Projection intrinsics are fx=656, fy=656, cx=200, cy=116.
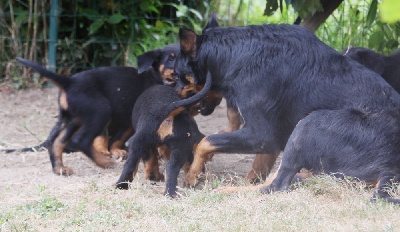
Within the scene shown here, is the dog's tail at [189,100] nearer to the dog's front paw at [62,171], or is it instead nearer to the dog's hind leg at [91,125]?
the dog's hind leg at [91,125]

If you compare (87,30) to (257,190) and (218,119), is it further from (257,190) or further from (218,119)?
(257,190)

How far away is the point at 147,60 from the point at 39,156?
1800 millimetres

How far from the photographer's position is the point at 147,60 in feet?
22.9

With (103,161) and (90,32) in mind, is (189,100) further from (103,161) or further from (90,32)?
(90,32)

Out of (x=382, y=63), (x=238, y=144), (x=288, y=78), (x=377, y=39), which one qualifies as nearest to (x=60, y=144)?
(x=238, y=144)

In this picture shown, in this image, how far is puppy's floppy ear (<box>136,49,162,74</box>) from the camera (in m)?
6.90

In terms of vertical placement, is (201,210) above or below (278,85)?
below

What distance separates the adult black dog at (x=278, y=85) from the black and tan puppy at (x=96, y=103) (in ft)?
4.26

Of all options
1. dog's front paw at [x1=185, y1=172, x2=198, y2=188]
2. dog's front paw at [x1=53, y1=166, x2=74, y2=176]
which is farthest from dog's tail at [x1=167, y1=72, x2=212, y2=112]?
dog's front paw at [x1=53, y1=166, x2=74, y2=176]

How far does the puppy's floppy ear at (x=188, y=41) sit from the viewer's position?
603 cm

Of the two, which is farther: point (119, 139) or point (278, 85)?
point (119, 139)

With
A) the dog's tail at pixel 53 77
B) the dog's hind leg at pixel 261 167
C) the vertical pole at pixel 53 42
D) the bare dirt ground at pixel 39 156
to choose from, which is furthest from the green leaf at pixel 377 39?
the vertical pole at pixel 53 42

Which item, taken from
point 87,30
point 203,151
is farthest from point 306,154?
point 87,30

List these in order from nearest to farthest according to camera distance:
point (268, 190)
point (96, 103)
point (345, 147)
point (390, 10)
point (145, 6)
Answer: point (390, 10) < point (345, 147) < point (268, 190) < point (96, 103) < point (145, 6)
